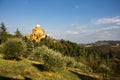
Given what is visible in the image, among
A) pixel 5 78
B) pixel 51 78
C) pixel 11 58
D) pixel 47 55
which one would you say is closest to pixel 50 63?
pixel 47 55

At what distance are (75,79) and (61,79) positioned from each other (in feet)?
18.0

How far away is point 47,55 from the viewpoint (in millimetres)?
37969

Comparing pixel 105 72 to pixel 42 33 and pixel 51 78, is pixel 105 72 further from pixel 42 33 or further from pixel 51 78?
pixel 42 33

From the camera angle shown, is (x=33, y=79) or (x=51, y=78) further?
(x=51, y=78)

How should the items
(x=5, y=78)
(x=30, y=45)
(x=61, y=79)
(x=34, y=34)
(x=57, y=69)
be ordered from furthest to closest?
1. (x=34, y=34)
2. (x=30, y=45)
3. (x=57, y=69)
4. (x=61, y=79)
5. (x=5, y=78)

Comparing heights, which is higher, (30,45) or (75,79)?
(30,45)

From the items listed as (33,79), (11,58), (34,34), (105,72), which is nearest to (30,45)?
(105,72)

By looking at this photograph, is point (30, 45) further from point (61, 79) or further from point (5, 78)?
point (5, 78)

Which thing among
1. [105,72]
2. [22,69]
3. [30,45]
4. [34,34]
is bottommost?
[105,72]

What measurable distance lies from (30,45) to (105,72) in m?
36.7

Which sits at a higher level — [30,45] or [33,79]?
[30,45]

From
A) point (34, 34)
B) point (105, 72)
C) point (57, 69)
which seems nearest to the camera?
point (57, 69)

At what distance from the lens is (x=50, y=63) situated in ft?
120

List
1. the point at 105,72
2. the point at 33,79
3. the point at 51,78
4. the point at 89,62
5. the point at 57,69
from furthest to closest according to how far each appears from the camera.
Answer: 1. the point at 89,62
2. the point at 105,72
3. the point at 57,69
4. the point at 51,78
5. the point at 33,79
